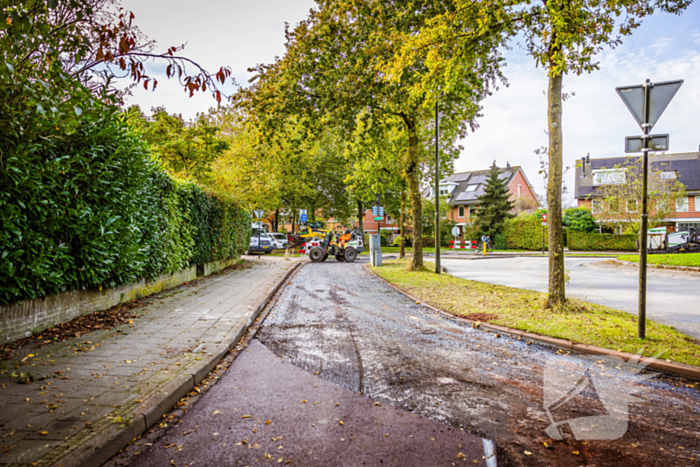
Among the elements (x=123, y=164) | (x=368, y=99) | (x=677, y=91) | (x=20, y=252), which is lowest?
(x=20, y=252)

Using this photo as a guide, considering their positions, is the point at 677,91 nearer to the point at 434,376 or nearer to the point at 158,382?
the point at 434,376

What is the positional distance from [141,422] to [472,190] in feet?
185

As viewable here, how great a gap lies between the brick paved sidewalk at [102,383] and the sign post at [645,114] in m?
5.93

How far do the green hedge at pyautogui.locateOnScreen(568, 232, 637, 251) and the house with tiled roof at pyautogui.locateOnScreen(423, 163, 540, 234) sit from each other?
53.6 feet

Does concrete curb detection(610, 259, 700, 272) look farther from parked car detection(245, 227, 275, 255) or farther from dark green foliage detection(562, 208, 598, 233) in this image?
parked car detection(245, 227, 275, 255)

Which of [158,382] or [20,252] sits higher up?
[20,252]

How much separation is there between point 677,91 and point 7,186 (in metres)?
8.69

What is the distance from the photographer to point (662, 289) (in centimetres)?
1134

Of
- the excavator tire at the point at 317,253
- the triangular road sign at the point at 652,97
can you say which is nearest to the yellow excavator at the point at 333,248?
the excavator tire at the point at 317,253

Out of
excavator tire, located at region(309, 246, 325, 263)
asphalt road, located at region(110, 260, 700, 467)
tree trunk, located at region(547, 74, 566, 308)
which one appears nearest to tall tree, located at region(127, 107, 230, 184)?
excavator tire, located at region(309, 246, 325, 263)

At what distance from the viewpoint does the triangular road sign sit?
5.75m

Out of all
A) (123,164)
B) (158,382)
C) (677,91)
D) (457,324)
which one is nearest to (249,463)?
(158,382)

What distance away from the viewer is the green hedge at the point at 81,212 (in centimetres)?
483

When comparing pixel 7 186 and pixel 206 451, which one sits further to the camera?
pixel 7 186
